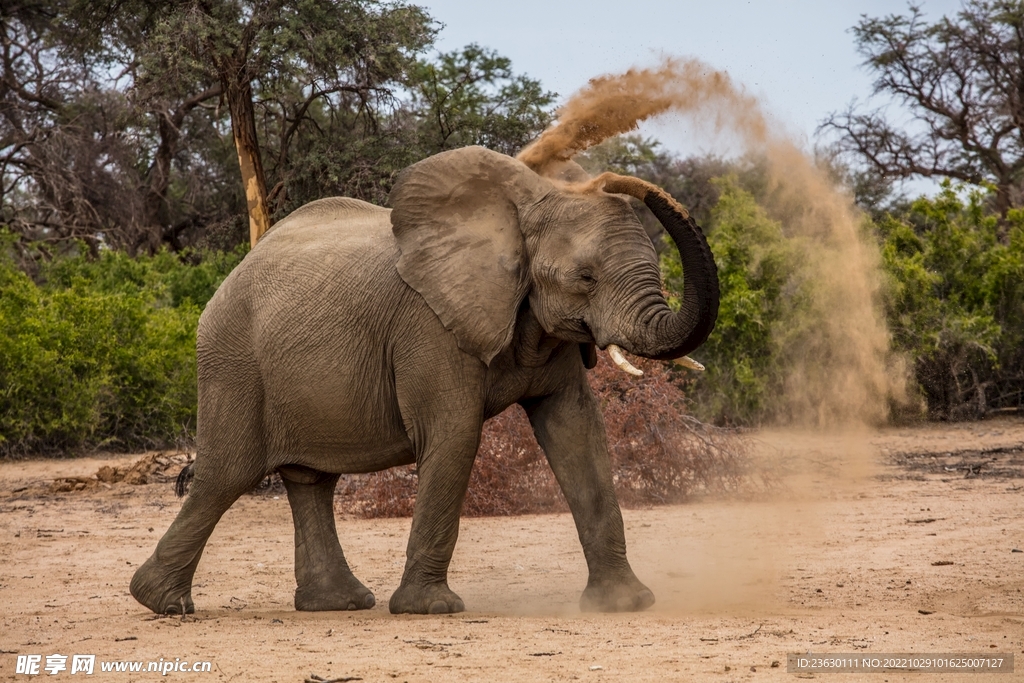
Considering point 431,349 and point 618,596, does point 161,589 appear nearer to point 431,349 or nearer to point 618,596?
point 431,349

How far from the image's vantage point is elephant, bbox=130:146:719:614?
21.7 ft

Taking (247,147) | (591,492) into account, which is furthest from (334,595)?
(247,147)

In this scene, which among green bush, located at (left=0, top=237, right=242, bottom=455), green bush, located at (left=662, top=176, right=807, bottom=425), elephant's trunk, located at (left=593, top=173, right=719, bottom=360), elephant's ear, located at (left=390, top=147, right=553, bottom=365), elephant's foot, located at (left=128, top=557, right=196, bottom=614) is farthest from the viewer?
green bush, located at (left=662, top=176, right=807, bottom=425)

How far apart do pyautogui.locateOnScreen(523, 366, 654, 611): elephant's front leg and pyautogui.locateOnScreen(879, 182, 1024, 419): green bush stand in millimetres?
10535

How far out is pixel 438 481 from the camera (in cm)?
684

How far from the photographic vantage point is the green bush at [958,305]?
16922 millimetres

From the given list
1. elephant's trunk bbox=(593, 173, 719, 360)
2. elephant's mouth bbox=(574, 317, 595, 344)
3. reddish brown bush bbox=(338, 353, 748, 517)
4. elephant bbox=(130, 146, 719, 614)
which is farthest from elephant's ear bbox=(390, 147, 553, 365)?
reddish brown bush bbox=(338, 353, 748, 517)

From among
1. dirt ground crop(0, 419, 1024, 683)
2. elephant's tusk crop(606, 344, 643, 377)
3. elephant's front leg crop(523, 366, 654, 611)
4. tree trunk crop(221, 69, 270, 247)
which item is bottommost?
dirt ground crop(0, 419, 1024, 683)

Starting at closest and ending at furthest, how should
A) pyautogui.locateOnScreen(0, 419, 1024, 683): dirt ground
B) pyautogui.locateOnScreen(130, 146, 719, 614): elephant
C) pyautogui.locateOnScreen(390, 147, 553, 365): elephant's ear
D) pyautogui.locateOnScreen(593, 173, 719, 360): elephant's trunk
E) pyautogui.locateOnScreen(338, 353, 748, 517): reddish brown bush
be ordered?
pyautogui.locateOnScreen(0, 419, 1024, 683): dirt ground
pyautogui.locateOnScreen(593, 173, 719, 360): elephant's trunk
pyautogui.locateOnScreen(130, 146, 719, 614): elephant
pyautogui.locateOnScreen(390, 147, 553, 365): elephant's ear
pyautogui.locateOnScreen(338, 353, 748, 517): reddish brown bush

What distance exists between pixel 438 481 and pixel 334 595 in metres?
1.25

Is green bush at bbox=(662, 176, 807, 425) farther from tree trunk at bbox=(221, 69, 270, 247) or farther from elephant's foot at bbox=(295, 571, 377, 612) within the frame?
elephant's foot at bbox=(295, 571, 377, 612)

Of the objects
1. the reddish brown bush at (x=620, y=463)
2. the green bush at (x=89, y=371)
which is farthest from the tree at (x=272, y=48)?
the reddish brown bush at (x=620, y=463)

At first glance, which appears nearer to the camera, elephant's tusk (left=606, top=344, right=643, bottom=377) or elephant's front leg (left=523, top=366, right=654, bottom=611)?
elephant's tusk (left=606, top=344, right=643, bottom=377)

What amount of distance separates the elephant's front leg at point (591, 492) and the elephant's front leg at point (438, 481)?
1.58ft
